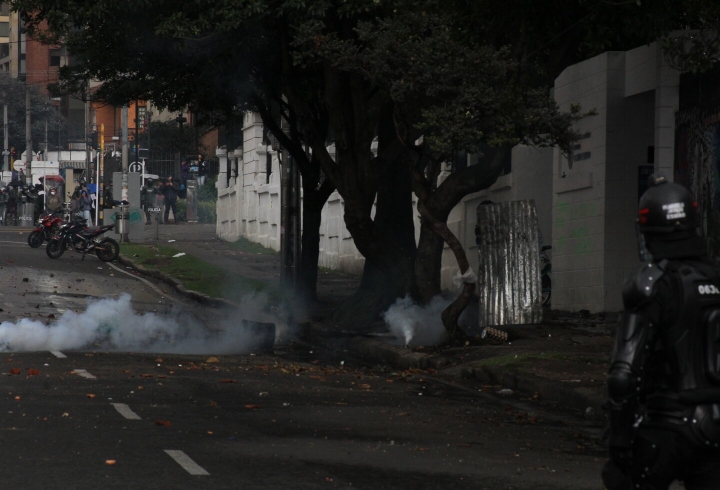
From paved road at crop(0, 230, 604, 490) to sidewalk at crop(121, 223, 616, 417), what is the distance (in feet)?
1.07

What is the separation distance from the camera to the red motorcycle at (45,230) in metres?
35.2

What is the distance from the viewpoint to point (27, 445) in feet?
26.3

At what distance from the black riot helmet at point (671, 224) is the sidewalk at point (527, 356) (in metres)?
6.66

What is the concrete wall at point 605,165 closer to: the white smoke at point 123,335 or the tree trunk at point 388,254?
the tree trunk at point 388,254

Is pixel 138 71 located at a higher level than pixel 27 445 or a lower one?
higher

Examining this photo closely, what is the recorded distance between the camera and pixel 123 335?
663 inches

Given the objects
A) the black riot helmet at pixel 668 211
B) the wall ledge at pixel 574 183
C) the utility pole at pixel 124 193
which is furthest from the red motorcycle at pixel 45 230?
the black riot helmet at pixel 668 211

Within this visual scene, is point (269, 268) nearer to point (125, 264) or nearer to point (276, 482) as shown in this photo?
point (125, 264)

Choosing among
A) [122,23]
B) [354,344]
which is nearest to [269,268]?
[122,23]

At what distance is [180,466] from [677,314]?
386 centimetres

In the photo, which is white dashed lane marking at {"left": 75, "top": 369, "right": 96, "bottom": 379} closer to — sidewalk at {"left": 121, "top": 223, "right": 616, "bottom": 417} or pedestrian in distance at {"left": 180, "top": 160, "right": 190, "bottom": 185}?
sidewalk at {"left": 121, "top": 223, "right": 616, "bottom": 417}

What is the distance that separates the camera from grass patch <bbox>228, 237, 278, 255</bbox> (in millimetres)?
37469

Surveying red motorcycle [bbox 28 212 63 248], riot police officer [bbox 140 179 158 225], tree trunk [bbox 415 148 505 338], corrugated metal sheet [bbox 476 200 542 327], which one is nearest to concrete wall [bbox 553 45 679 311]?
corrugated metal sheet [bbox 476 200 542 327]

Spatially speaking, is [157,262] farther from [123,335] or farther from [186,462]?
[186,462]
